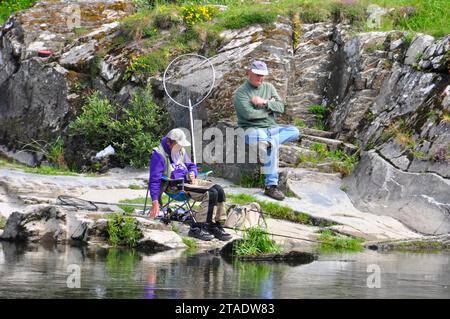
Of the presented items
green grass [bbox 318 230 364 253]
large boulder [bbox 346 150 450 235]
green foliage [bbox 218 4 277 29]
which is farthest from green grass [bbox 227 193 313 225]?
green foliage [bbox 218 4 277 29]

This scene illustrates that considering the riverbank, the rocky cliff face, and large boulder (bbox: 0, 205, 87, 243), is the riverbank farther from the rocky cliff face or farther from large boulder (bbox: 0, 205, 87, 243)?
the rocky cliff face

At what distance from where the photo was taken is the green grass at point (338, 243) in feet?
47.1

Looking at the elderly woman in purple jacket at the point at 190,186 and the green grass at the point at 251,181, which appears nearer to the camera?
the elderly woman in purple jacket at the point at 190,186

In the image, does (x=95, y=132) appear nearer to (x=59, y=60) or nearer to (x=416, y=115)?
(x=59, y=60)

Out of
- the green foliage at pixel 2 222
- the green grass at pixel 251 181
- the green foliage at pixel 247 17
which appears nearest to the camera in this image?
the green foliage at pixel 2 222

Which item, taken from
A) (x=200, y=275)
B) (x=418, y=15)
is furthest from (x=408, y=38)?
(x=200, y=275)

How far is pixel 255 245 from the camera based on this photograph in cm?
1288

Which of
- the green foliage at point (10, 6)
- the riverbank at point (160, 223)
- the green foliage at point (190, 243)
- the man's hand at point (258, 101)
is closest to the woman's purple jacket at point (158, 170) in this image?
the riverbank at point (160, 223)

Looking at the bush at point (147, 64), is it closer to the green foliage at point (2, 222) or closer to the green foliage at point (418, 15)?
the green foliage at point (418, 15)

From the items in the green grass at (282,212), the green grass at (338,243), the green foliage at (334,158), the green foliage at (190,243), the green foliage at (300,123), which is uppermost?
the green foliage at (300,123)

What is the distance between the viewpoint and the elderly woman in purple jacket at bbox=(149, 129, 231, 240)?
45.7 feet

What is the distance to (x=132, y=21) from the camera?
2234cm

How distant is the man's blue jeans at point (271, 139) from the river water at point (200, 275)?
10.1 ft
